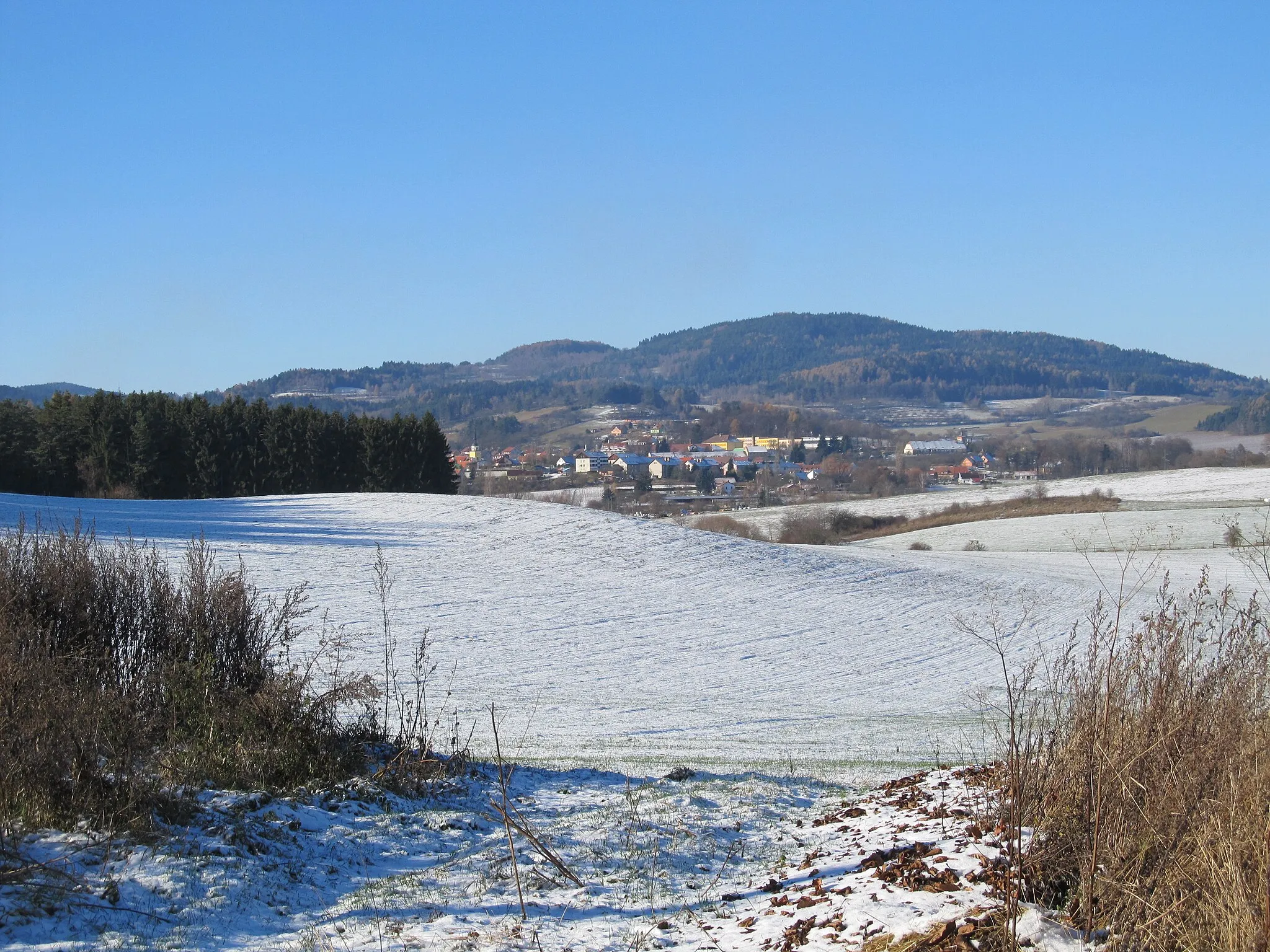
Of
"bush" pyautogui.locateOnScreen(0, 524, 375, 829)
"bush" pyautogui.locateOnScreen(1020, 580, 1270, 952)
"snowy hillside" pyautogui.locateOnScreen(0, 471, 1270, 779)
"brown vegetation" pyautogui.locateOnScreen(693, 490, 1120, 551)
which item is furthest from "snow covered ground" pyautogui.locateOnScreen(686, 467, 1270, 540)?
"bush" pyautogui.locateOnScreen(1020, 580, 1270, 952)

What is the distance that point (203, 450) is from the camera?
6344 cm

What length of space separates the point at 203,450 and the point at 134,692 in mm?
59157

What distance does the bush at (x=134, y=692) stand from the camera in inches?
276

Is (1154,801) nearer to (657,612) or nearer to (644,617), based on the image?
(644,617)

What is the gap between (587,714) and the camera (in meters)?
17.7

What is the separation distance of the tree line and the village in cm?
1676

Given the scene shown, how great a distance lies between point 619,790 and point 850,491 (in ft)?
268

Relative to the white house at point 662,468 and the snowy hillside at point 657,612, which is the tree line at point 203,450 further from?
the white house at point 662,468

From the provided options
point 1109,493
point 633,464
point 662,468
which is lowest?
point 1109,493

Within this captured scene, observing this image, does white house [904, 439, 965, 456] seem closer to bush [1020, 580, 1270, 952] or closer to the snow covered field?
the snow covered field

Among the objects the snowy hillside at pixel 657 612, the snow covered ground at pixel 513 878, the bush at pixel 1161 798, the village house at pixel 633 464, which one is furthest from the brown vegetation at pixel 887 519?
the bush at pixel 1161 798

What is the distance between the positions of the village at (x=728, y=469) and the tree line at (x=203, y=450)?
16762 mm

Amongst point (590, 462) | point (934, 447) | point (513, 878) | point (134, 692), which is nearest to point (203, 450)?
point (590, 462)

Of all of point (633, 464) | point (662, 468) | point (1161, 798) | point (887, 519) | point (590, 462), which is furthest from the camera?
point (590, 462)
